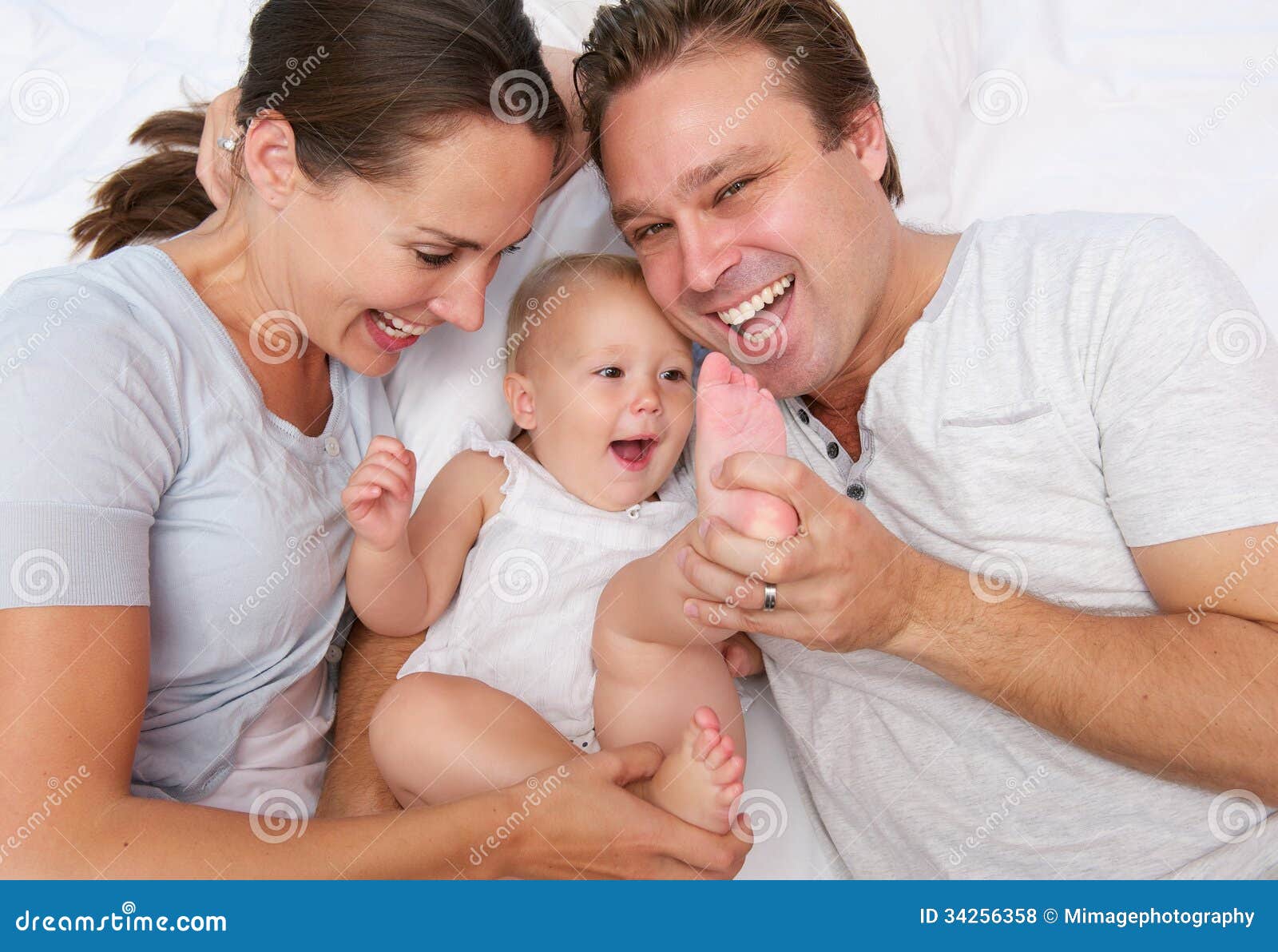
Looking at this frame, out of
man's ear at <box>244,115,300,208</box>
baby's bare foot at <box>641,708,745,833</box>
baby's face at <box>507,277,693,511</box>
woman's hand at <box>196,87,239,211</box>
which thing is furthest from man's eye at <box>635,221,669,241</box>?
baby's bare foot at <box>641,708,745,833</box>

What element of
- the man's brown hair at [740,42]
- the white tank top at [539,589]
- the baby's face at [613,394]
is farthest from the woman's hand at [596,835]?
the man's brown hair at [740,42]

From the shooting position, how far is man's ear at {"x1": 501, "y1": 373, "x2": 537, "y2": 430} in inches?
85.4

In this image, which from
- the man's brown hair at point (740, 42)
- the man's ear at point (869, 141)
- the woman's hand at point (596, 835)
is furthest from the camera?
the man's ear at point (869, 141)

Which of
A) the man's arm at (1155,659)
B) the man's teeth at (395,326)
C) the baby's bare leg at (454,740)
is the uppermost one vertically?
the man's teeth at (395,326)

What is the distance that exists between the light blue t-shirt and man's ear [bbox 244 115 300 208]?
0.66 feet

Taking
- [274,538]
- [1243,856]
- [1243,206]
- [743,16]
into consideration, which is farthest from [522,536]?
[1243,206]

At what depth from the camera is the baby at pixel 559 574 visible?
5.70ft

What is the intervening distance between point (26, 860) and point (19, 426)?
0.56m

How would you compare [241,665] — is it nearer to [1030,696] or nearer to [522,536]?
[522,536]

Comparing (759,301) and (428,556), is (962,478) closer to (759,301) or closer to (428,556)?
(759,301)

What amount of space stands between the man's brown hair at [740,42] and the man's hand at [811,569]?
0.73 meters

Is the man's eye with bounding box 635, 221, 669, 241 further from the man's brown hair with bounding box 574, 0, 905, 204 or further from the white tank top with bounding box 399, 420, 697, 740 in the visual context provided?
the white tank top with bounding box 399, 420, 697, 740

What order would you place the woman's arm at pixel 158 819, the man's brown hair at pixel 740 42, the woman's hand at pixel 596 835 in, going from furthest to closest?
the man's brown hair at pixel 740 42
the woman's hand at pixel 596 835
the woman's arm at pixel 158 819

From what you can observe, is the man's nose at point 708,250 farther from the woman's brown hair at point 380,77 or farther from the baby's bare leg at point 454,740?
the baby's bare leg at point 454,740
